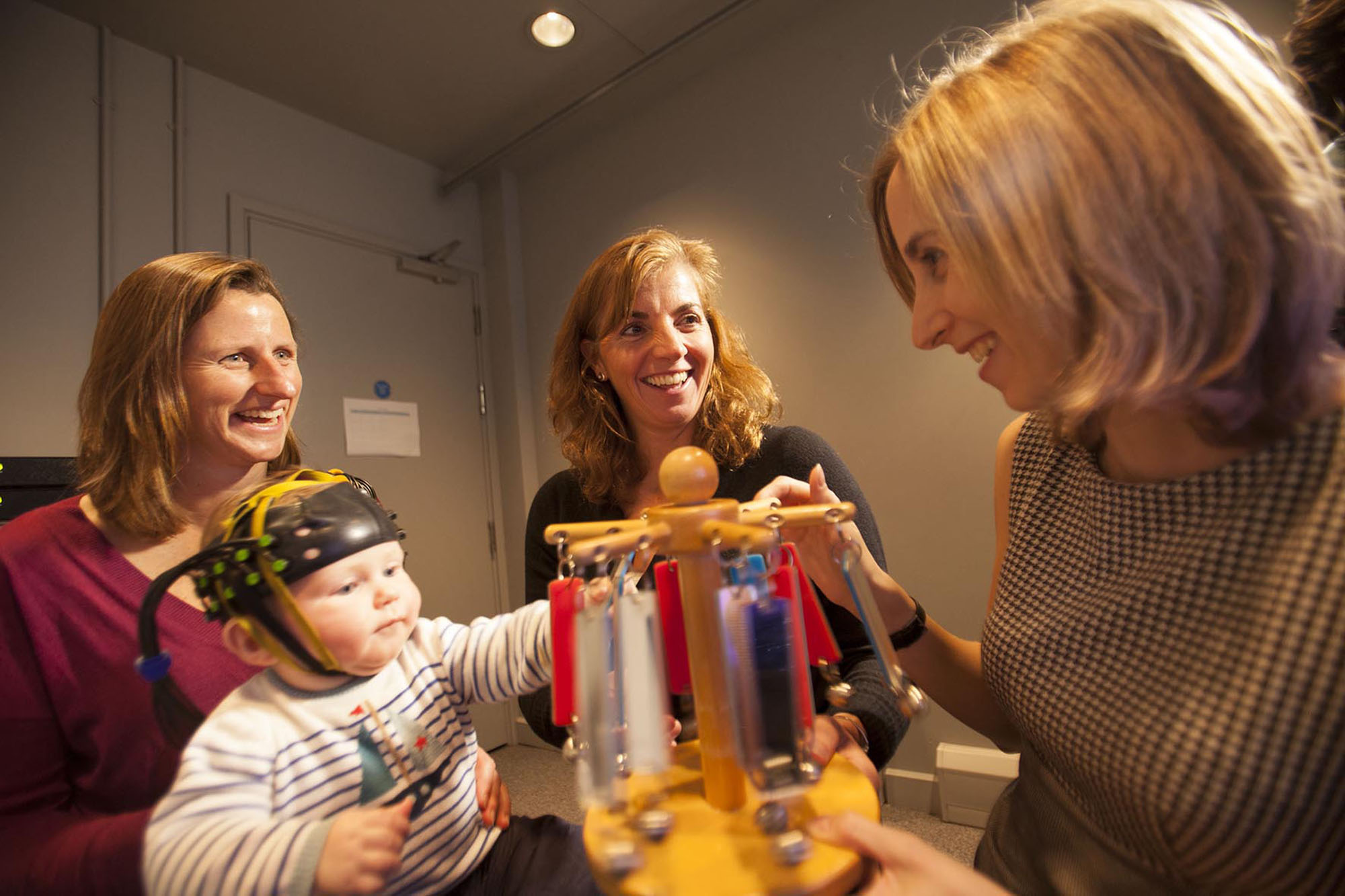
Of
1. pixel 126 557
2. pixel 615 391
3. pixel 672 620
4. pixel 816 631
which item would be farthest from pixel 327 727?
pixel 615 391

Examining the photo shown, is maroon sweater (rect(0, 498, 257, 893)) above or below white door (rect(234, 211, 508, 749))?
below

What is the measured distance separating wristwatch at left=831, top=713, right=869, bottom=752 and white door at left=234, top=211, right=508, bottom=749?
0.45 metres

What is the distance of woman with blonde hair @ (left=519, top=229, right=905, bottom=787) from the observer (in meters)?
1.02

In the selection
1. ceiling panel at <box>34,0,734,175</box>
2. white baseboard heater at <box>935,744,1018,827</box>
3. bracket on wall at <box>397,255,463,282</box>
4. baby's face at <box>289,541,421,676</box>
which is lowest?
white baseboard heater at <box>935,744,1018,827</box>

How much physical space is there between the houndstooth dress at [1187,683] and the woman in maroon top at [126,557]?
0.63 m

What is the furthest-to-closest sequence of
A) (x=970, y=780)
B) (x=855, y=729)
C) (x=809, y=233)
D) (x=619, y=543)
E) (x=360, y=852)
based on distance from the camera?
(x=809, y=233), (x=970, y=780), (x=855, y=729), (x=619, y=543), (x=360, y=852)

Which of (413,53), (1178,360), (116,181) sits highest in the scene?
(413,53)

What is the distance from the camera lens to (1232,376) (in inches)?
23.9

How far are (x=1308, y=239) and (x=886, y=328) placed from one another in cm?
188

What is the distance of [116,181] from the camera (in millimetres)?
1255

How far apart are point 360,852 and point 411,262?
3.32 ft

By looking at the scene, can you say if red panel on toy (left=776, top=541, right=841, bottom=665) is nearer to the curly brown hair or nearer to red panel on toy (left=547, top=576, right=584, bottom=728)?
red panel on toy (left=547, top=576, right=584, bottom=728)

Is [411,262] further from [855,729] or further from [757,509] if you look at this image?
[855,729]

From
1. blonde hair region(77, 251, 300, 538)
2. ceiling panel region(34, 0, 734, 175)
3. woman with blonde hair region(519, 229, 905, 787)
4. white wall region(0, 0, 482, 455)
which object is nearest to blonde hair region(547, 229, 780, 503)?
woman with blonde hair region(519, 229, 905, 787)
